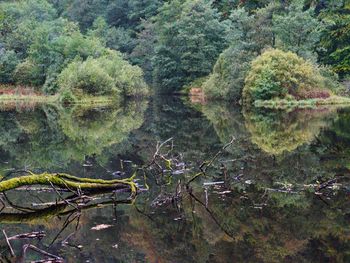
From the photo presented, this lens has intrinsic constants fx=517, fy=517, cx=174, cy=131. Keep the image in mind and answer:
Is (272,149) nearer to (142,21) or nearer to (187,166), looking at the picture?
(187,166)

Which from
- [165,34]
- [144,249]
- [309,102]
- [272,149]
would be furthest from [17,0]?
[144,249]

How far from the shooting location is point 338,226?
8.23 meters

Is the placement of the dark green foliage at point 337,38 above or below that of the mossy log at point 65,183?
below

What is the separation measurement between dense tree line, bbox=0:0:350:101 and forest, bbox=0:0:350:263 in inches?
8.7

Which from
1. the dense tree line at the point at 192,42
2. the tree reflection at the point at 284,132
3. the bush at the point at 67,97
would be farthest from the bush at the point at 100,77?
the tree reflection at the point at 284,132

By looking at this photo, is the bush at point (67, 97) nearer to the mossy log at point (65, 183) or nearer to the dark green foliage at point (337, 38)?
the dark green foliage at point (337, 38)

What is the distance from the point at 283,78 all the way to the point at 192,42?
20.4 metres

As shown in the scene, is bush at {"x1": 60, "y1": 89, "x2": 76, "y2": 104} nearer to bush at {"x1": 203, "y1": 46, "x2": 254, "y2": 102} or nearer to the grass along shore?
bush at {"x1": 203, "y1": 46, "x2": 254, "y2": 102}

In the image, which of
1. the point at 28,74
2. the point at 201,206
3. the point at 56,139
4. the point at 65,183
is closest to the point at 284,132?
the point at 56,139

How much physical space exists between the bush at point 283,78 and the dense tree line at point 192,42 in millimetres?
2773

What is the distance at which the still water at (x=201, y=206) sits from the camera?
286 inches

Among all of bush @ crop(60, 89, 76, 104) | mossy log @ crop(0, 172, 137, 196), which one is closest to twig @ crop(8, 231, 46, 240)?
mossy log @ crop(0, 172, 137, 196)

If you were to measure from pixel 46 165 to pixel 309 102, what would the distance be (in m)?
30.6

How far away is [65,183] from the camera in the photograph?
375 inches
